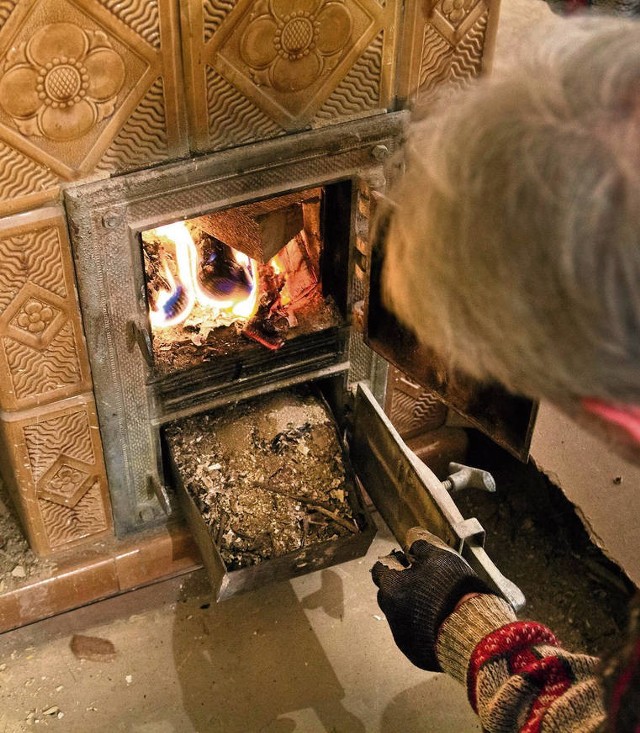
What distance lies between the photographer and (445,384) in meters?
2.56

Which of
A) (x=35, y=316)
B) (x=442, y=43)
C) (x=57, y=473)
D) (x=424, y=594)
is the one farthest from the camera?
(x=57, y=473)

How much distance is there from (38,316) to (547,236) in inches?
69.6

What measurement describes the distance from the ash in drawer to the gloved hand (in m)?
0.40

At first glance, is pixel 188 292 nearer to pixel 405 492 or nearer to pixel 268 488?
pixel 268 488

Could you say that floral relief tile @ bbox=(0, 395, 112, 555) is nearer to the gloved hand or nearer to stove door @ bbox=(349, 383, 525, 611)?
stove door @ bbox=(349, 383, 525, 611)

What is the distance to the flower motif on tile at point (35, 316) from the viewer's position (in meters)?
2.38


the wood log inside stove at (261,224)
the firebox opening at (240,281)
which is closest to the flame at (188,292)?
the firebox opening at (240,281)

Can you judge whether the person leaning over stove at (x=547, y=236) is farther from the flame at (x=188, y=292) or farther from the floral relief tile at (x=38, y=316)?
the flame at (x=188, y=292)

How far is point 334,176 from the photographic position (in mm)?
2625

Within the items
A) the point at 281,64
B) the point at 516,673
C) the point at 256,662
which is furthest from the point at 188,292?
the point at 516,673

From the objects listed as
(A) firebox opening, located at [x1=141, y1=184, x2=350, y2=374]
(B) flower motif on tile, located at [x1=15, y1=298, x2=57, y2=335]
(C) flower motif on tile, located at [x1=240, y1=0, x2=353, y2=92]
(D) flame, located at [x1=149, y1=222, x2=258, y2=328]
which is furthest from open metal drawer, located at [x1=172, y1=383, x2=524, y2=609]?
(C) flower motif on tile, located at [x1=240, y1=0, x2=353, y2=92]

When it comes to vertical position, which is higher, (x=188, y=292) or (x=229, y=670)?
(x=188, y=292)

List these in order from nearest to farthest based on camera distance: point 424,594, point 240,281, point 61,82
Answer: point 61,82 < point 424,594 < point 240,281

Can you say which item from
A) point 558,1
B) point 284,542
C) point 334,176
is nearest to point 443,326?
point 334,176
